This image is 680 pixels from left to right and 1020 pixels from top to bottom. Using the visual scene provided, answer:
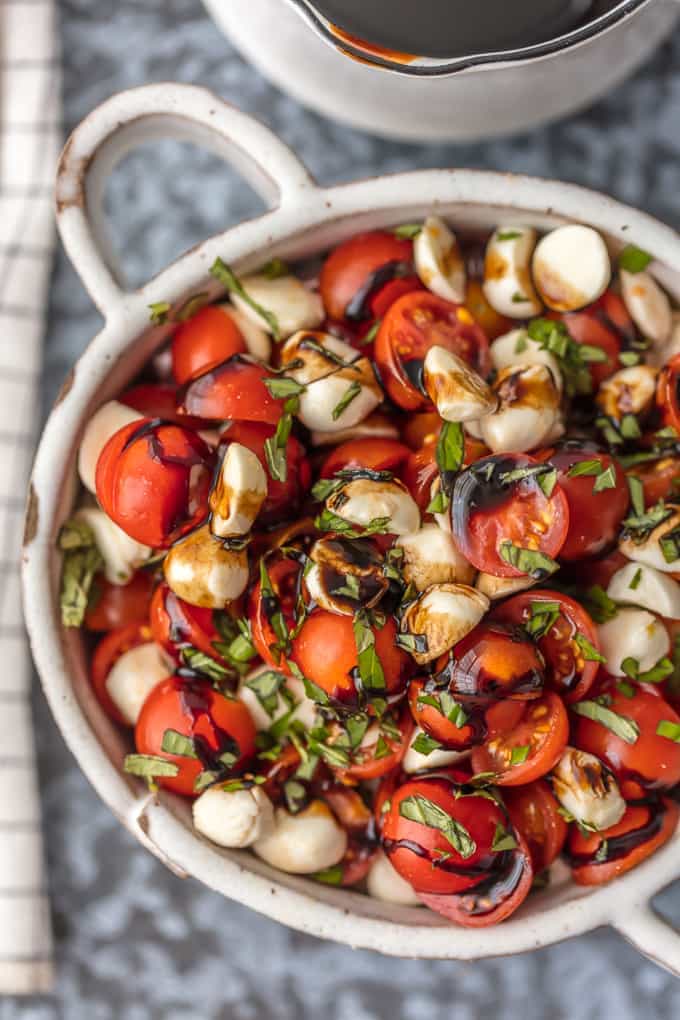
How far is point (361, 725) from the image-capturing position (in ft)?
1.75

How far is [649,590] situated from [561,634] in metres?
0.05

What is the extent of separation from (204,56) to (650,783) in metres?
0.61

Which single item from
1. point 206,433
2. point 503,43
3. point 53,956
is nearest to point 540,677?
point 206,433

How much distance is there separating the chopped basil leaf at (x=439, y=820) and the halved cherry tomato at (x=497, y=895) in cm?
2

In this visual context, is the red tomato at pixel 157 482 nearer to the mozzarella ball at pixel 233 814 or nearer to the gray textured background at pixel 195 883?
the mozzarella ball at pixel 233 814

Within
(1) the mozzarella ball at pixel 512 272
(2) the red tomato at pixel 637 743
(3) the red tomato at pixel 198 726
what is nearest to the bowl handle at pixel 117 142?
(1) the mozzarella ball at pixel 512 272

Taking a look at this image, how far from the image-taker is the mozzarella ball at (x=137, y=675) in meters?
0.59

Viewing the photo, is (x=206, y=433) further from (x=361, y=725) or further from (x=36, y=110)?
(x=36, y=110)

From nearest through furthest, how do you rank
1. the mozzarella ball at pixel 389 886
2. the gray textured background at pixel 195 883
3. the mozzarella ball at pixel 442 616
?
the mozzarella ball at pixel 442 616 → the mozzarella ball at pixel 389 886 → the gray textured background at pixel 195 883

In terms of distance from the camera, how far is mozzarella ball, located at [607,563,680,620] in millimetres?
529

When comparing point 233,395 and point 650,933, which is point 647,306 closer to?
point 233,395

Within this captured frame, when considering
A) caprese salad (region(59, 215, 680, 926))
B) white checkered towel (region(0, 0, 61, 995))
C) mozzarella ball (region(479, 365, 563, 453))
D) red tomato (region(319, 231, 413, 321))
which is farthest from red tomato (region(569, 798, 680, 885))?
white checkered towel (region(0, 0, 61, 995))

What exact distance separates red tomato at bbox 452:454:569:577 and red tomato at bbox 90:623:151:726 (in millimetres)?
208

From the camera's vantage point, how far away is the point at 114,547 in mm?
582
